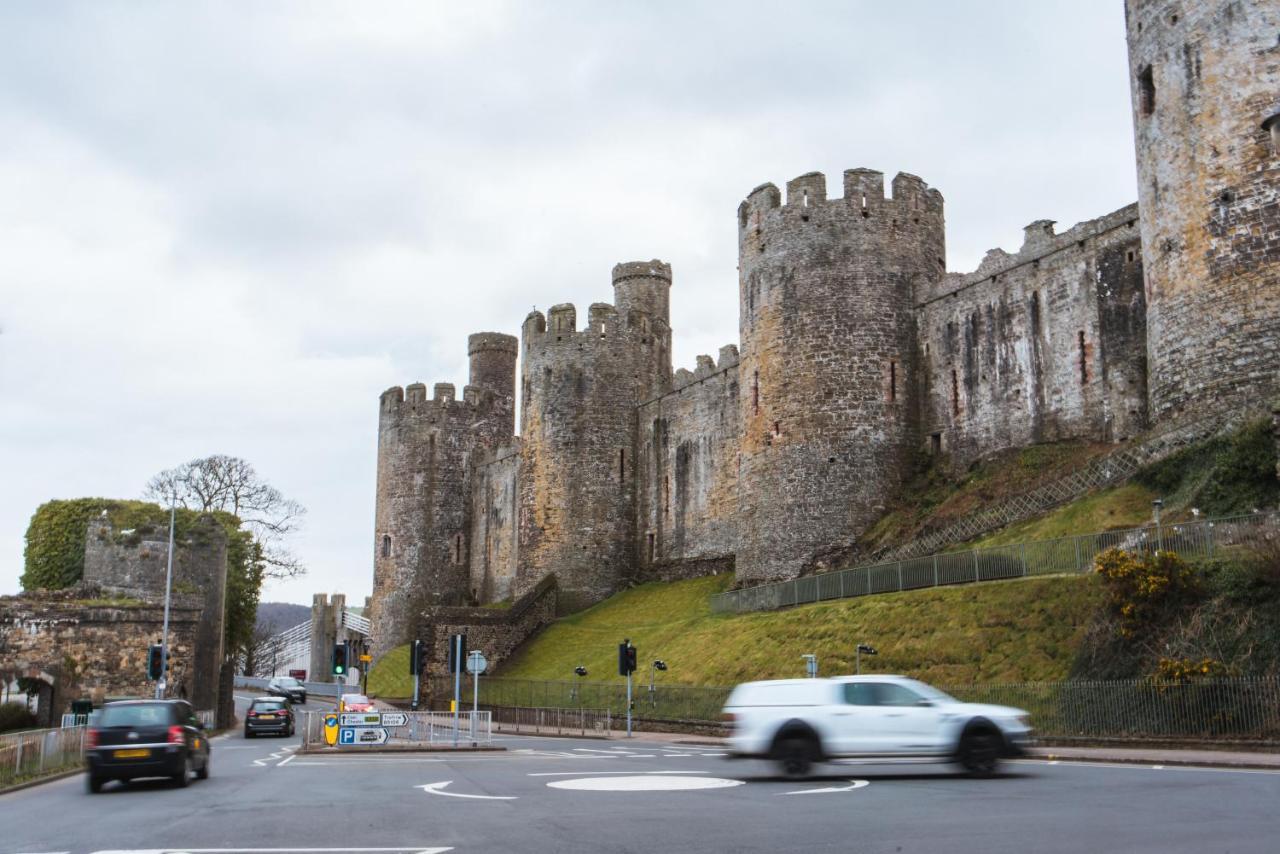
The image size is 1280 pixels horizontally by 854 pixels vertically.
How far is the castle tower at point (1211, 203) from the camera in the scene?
26.8 m

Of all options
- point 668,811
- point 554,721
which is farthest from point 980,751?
point 554,721

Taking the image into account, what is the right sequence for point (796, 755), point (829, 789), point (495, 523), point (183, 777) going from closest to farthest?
point (829, 789)
point (796, 755)
point (183, 777)
point (495, 523)

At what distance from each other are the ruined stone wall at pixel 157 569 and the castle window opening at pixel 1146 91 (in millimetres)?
30072

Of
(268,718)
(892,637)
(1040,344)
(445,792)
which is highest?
(1040,344)

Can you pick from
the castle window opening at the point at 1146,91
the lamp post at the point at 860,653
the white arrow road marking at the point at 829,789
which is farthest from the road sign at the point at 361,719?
the castle window opening at the point at 1146,91

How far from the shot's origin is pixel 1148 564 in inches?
850

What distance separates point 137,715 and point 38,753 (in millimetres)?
4220

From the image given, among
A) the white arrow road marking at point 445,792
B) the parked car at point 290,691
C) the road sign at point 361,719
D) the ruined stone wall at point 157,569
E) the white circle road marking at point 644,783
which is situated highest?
the ruined stone wall at point 157,569

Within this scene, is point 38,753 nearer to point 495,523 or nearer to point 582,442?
point 582,442

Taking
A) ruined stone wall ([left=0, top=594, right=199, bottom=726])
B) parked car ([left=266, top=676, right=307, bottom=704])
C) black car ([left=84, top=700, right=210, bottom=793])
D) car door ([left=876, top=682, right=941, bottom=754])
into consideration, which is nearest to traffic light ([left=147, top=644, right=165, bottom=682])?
ruined stone wall ([left=0, top=594, right=199, bottom=726])

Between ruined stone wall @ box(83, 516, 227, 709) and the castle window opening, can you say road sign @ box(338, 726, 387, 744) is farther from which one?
the castle window opening

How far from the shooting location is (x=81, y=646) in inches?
1375

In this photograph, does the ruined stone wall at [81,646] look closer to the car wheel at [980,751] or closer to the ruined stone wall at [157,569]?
the ruined stone wall at [157,569]

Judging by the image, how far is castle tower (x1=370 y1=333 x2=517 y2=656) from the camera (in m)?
62.5
